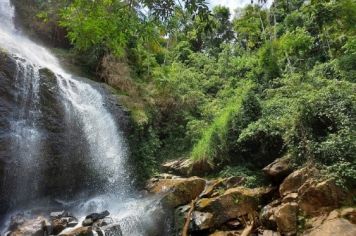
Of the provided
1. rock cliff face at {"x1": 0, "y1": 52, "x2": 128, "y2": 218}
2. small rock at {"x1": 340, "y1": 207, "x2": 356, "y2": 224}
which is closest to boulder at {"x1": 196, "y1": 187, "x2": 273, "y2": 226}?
small rock at {"x1": 340, "y1": 207, "x2": 356, "y2": 224}

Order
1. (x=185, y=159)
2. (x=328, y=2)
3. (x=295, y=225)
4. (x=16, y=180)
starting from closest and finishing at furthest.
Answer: (x=295, y=225), (x=16, y=180), (x=185, y=159), (x=328, y=2)

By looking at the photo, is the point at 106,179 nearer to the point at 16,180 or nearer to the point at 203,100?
the point at 16,180

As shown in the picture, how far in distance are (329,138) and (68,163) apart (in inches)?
351

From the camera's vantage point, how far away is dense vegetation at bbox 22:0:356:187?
4.05 m

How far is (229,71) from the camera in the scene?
70.5 feet

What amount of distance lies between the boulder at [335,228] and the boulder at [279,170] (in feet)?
7.33

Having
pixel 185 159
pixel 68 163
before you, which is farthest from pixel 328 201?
pixel 68 163

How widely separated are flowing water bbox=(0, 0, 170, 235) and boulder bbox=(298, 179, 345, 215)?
4.16 m

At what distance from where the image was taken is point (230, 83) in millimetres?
19969

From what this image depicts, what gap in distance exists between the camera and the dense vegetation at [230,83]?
13.3 feet

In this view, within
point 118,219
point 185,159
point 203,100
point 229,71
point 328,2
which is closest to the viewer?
point 118,219

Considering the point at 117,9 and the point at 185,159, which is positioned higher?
the point at 117,9

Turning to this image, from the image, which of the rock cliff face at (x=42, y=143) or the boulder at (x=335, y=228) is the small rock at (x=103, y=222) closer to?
the rock cliff face at (x=42, y=143)

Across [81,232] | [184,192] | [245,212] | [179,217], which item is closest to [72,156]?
[81,232]
